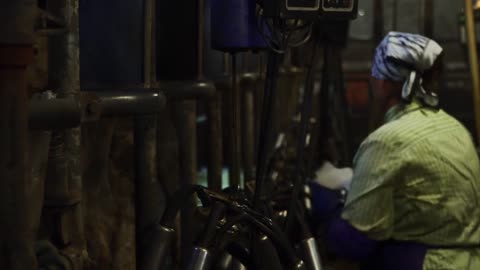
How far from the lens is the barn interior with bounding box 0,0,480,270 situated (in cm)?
131

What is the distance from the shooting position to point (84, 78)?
6.62ft

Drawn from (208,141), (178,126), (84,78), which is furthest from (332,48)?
(84,78)

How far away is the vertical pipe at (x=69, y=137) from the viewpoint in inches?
60.6

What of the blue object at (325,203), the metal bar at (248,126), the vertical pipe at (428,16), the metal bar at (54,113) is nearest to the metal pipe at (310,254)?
the metal bar at (54,113)

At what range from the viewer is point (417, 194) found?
10.2 feet

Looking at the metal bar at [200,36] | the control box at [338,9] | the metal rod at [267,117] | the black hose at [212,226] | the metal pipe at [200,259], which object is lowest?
the metal pipe at [200,259]

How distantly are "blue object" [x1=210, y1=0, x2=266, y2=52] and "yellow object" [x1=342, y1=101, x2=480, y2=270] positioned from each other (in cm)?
126

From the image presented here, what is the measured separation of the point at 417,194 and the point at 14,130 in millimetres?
2105

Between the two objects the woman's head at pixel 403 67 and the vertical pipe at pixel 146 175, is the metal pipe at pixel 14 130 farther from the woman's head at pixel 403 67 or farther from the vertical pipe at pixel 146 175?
the woman's head at pixel 403 67

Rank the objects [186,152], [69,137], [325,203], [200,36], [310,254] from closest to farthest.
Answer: [69,137] → [310,254] → [200,36] → [186,152] → [325,203]

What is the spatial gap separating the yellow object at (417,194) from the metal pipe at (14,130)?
6.53 feet

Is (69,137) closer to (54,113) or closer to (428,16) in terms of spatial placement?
(54,113)

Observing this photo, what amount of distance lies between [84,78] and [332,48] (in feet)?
10.6

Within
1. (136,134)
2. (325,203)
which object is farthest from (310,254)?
(325,203)
